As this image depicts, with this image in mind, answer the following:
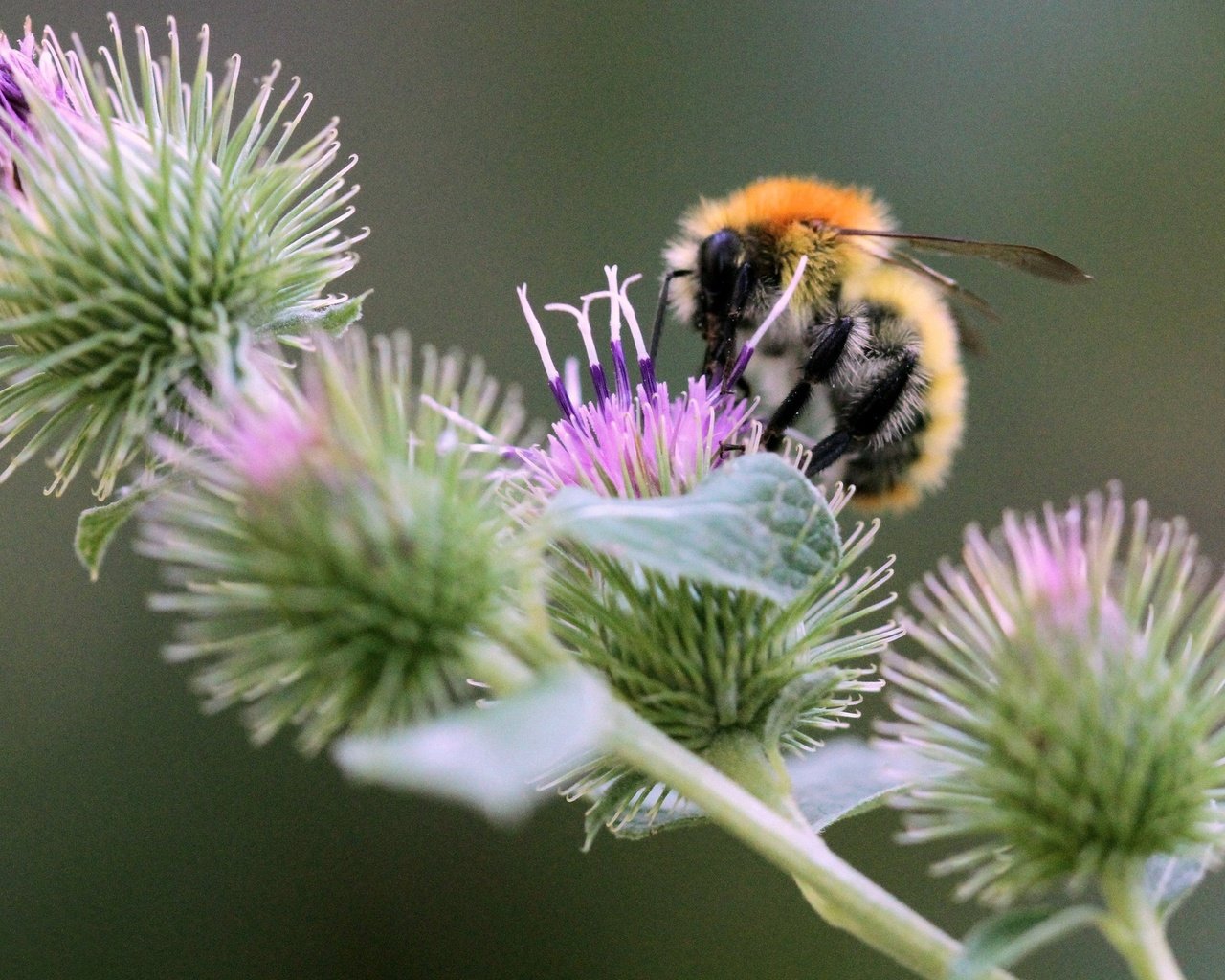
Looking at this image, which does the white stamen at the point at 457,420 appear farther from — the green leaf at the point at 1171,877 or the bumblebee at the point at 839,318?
the green leaf at the point at 1171,877

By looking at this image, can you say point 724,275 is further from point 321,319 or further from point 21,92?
point 21,92

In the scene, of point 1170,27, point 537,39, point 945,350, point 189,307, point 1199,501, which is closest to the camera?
point 189,307

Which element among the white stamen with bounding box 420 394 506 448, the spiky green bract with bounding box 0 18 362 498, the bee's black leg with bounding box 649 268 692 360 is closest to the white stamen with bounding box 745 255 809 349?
the bee's black leg with bounding box 649 268 692 360

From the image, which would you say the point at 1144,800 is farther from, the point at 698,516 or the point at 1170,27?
the point at 1170,27

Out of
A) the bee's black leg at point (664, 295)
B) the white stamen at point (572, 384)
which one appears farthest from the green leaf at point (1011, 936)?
the bee's black leg at point (664, 295)

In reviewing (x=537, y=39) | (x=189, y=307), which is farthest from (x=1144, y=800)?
(x=537, y=39)
